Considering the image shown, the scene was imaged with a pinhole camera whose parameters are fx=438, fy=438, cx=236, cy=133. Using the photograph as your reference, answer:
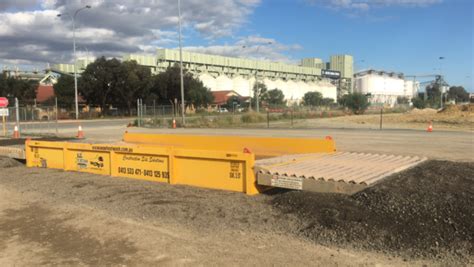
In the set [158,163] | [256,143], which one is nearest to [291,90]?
[256,143]

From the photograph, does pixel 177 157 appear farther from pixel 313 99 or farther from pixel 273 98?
pixel 313 99

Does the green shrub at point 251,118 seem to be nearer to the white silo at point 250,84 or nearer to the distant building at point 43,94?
the distant building at point 43,94

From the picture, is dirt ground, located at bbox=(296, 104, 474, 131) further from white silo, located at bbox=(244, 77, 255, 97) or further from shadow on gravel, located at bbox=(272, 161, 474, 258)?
white silo, located at bbox=(244, 77, 255, 97)

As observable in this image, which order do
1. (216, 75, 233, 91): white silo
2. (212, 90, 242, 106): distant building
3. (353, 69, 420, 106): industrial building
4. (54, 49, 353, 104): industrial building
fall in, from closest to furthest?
(212, 90, 242, 106): distant building, (54, 49, 353, 104): industrial building, (216, 75, 233, 91): white silo, (353, 69, 420, 106): industrial building

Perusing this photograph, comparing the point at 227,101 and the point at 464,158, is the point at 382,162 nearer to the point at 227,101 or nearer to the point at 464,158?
the point at 464,158

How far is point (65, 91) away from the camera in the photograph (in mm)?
71438

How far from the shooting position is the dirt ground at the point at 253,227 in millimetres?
4730

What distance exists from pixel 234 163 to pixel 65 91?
70015mm

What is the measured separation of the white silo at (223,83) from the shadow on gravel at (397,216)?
124m

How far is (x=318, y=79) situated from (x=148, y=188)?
584ft

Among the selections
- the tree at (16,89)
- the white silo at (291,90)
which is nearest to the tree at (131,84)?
the tree at (16,89)

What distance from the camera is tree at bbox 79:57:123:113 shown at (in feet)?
217

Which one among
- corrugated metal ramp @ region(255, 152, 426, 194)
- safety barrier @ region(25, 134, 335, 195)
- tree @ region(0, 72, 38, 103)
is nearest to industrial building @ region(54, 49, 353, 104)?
tree @ region(0, 72, 38, 103)

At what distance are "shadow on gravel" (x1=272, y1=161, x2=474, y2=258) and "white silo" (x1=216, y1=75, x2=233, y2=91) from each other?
12423 centimetres
